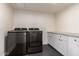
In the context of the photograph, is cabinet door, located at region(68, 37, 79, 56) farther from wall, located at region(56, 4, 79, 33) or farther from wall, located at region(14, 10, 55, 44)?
wall, located at region(14, 10, 55, 44)

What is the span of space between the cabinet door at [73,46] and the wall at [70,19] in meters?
0.76

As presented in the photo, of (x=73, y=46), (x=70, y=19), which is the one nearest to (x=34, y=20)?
(x=70, y=19)

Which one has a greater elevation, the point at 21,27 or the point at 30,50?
the point at 21,27

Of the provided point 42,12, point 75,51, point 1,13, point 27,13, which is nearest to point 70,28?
point 75,51

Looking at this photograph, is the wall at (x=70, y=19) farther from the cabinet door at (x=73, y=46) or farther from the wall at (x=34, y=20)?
the cabinet door at (x=73, y=46)

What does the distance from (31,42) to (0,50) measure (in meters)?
0.93

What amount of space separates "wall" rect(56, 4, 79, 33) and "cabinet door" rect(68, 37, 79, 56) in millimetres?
756

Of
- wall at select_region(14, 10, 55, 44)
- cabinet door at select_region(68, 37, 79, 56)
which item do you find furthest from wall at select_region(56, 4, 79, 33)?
cabinet door at select_region(68, 37, 79, 56)

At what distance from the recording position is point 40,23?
129 inches

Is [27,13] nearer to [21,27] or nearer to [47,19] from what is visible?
[21,27]

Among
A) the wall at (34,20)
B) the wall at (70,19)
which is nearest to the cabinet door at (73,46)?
the wall at (70,19)

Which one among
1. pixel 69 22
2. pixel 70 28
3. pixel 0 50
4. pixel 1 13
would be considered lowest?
pixel 0 50

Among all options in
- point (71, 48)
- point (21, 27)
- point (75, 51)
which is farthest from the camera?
point (21, 27)

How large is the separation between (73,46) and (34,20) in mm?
1984
